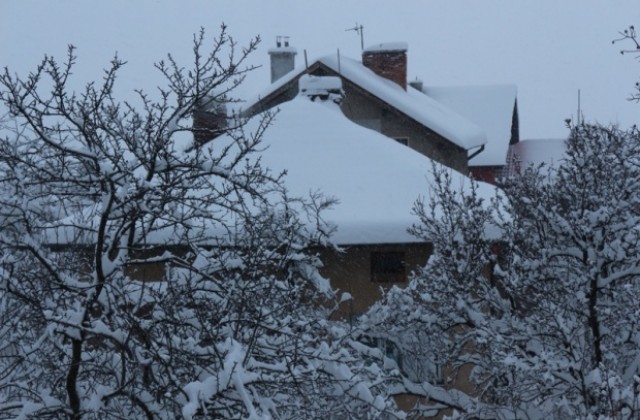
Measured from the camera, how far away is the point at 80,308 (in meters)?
6.65

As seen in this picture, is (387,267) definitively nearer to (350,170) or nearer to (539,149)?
(350,170)

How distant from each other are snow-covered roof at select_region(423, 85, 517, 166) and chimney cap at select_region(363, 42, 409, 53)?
18.5 ft

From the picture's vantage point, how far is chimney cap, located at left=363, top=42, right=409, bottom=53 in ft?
82.5

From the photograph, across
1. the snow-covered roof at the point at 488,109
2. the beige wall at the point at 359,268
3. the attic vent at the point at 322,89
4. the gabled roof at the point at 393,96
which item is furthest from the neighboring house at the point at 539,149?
the beige wall at the point at 359,268

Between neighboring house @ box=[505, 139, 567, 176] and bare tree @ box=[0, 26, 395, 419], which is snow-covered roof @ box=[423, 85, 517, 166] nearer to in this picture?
neighboring house @ box=[505, 139, 567, 176]

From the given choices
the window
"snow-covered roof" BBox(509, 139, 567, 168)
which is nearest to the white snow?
the window

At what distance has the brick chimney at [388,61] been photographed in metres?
25.2

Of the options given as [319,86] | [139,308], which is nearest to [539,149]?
[319,86]

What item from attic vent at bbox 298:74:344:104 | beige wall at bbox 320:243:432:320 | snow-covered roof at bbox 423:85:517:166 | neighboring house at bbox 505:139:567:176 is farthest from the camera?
neighboring house at bbox 505:139:567:176

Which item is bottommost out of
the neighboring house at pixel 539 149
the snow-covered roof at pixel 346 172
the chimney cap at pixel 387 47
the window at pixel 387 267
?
the window at pixel 387 267

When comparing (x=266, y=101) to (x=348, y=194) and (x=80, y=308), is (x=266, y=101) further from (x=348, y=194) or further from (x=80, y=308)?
(x=80, y=308)

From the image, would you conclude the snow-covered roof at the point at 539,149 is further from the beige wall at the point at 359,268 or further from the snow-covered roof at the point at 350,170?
the beige wall at the point at 359,268

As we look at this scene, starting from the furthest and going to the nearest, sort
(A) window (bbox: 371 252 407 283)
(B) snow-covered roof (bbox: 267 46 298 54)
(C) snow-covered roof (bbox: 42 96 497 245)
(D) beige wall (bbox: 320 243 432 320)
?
1. (B) snow-covered roof (bbox: 267 46 298 54)
2. (A) window (bbox: 371 252 407 283)
3. (D) beige wall (bbox: 320 243 432 320)
4. (C) snow-covered roof (bbox: 42 96 497 245)

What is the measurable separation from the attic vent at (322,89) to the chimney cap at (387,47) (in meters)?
7.18
